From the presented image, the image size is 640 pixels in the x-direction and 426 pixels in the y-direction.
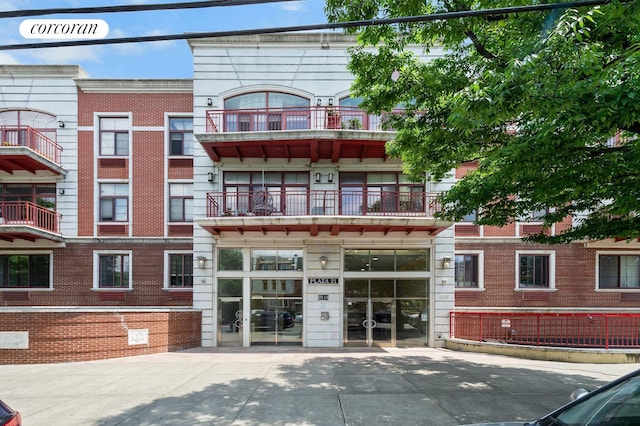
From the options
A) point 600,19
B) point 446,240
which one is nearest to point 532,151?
point 600,19

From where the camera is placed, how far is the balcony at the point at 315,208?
13202 mm

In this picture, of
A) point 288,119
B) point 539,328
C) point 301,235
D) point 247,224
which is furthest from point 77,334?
point 539,328

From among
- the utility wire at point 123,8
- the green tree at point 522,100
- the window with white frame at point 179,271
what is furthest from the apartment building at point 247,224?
the utility wire at point 123,8

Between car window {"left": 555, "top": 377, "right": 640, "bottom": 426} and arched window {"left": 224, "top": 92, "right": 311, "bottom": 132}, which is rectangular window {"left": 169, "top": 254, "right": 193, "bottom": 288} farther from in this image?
car window {"left": 555, "top": 377, "right": 640, "bottom": 426}

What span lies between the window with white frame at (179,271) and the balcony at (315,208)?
10.5ft

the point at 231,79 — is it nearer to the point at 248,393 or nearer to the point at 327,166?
the point at 327,166

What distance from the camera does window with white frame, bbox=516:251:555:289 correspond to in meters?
15.6

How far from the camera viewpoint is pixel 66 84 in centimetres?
1630

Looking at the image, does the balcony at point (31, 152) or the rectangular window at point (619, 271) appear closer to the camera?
the balcony at point (31, 152)

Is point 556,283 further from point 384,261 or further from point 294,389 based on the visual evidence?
point 294,389

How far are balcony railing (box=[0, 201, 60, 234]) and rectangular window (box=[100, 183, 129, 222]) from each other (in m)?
1.90

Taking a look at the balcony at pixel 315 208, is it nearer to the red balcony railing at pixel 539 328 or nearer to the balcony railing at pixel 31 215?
the red balcony railing at pixel 539 328

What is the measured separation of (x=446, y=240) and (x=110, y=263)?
47.0 ft

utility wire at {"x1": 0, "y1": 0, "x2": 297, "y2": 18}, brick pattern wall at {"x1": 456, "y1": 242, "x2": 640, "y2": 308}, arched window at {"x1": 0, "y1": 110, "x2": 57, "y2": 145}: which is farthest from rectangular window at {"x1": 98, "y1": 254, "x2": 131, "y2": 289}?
brick pattern wall at {"x1": 456, "y1": 242, "x2": 640, "y2": 308}
